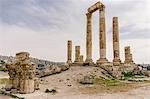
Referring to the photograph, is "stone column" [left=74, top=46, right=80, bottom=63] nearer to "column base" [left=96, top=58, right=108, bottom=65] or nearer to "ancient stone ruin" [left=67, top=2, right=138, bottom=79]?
"ancient stone ruin" [left=67, top=2, right=138, bottom=79]

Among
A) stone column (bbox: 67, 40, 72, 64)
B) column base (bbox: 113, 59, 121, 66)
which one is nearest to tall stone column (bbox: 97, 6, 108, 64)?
column base (bbox: 113, 59, 121, 66)

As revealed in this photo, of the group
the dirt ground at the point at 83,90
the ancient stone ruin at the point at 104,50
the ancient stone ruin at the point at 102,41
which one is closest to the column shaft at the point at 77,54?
the ancient stone ruin at the point at 102,41

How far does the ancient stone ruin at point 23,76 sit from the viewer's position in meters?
22.6

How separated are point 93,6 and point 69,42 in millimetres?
9579

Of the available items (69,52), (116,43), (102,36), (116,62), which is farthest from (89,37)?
(69,52)

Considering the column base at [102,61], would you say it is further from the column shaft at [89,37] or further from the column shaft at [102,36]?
the column shaft at [89,37]

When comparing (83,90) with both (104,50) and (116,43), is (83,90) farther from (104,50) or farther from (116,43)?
(116,43)

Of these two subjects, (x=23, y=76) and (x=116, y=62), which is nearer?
(x=23, y=76)

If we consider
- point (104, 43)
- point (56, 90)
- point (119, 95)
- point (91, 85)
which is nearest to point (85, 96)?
point (119, 95)

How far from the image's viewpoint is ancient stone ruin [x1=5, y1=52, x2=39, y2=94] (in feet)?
74.1

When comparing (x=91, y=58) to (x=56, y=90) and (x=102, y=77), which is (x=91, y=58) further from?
(x=56, y=90)

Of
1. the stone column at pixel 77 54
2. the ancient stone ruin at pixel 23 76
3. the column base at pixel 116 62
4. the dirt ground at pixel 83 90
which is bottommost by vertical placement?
the dirt ground at pixel 83 90

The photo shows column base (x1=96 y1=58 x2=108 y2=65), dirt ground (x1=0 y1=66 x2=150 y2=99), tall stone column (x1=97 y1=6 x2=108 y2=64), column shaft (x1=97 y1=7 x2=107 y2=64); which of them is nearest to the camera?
dirt ground (x1=0 y1=66 x2=150 y2=99)

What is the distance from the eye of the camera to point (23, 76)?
75.3 feet
